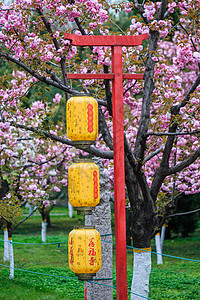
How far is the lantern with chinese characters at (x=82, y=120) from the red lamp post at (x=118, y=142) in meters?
0.27

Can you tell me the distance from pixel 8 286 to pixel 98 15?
20.2 ft

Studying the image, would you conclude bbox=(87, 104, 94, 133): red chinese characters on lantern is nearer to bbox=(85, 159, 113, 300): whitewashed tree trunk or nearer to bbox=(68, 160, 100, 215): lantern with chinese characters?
bbox=(68, 160, 100, 215): lantern with chinese characters

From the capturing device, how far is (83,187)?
171 inches

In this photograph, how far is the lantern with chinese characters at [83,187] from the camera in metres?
4.34

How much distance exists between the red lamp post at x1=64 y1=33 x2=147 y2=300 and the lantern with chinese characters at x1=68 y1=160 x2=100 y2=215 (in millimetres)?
235

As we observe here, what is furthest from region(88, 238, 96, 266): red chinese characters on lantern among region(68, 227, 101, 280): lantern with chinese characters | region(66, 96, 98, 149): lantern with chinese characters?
region(66, 96, 98, 149): lantern with chinese characters

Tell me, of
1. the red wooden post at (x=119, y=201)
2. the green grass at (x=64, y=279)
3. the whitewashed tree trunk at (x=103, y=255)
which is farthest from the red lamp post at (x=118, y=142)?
the green grass at (x=64, y=279)

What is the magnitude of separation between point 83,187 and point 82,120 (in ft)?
2.31

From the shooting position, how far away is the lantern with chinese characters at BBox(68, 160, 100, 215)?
171 inches

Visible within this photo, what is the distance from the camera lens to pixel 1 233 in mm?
22750

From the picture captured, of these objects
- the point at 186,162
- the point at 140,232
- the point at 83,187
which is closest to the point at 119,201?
the point at 83,187

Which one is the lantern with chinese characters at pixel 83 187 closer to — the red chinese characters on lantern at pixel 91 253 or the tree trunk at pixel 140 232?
the red chinese characters on lantern at pixel 91 253

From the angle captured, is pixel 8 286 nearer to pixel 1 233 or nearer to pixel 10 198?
pixel 10 198

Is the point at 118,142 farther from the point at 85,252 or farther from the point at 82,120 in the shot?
the point at 85,252
